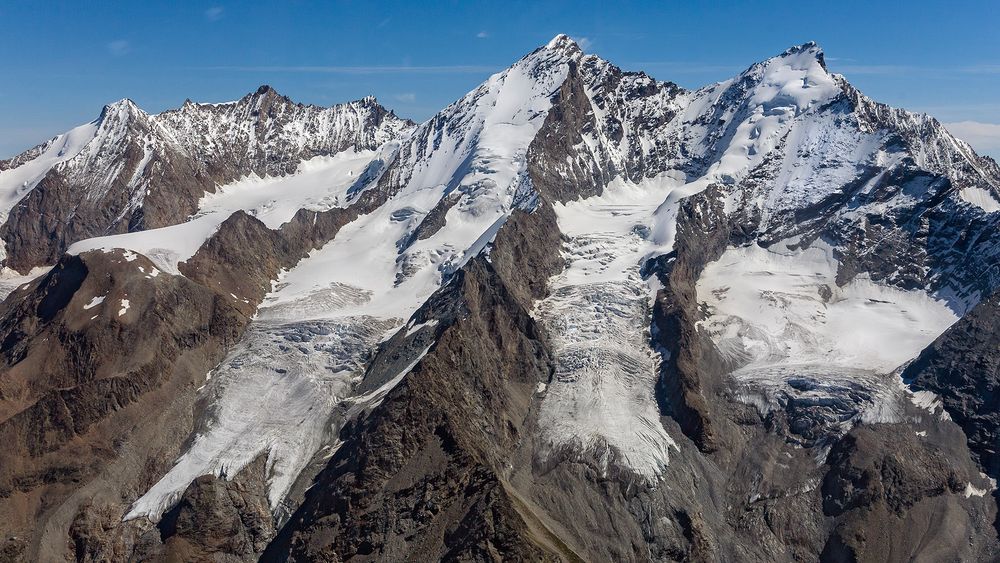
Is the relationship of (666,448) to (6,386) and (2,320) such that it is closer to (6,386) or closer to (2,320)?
→ (6,386)

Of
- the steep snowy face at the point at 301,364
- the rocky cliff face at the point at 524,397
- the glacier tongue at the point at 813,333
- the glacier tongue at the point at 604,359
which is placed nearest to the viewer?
the rocky cliff face at the point at 524,397

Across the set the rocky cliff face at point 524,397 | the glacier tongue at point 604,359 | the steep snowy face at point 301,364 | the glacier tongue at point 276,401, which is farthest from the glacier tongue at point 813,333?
the glacier tongue at point 276,401

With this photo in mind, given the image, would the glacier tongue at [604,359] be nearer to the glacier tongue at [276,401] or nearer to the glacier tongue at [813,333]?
the glacier tongue at [813,333]

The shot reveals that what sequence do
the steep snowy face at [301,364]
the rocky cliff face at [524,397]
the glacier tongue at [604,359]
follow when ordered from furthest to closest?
1. the glacier tongue at [604,359]
2. the steep snowy face at [301,364]
3. the rocky cliff face at [524,397]

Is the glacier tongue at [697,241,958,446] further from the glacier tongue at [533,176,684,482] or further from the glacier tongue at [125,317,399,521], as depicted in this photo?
the glacier tongue at [125,317,399,521]

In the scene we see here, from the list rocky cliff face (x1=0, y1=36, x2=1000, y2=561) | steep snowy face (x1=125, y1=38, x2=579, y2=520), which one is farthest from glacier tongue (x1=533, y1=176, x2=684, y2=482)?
steep snowy face (x1=125, y1=38, x2=579, y2=520)

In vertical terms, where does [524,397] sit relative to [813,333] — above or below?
below

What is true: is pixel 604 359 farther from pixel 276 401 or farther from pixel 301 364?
pixel 276 401

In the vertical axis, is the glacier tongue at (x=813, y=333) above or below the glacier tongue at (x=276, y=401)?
above

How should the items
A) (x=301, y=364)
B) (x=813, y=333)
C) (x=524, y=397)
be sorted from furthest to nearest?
(x=813, y=333)
(x=301, y=364)
(x=524, y=397)

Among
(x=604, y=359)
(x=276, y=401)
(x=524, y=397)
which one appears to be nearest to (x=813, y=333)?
(x=604, y=359)

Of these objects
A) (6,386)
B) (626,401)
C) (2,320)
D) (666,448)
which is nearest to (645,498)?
(666,448)
